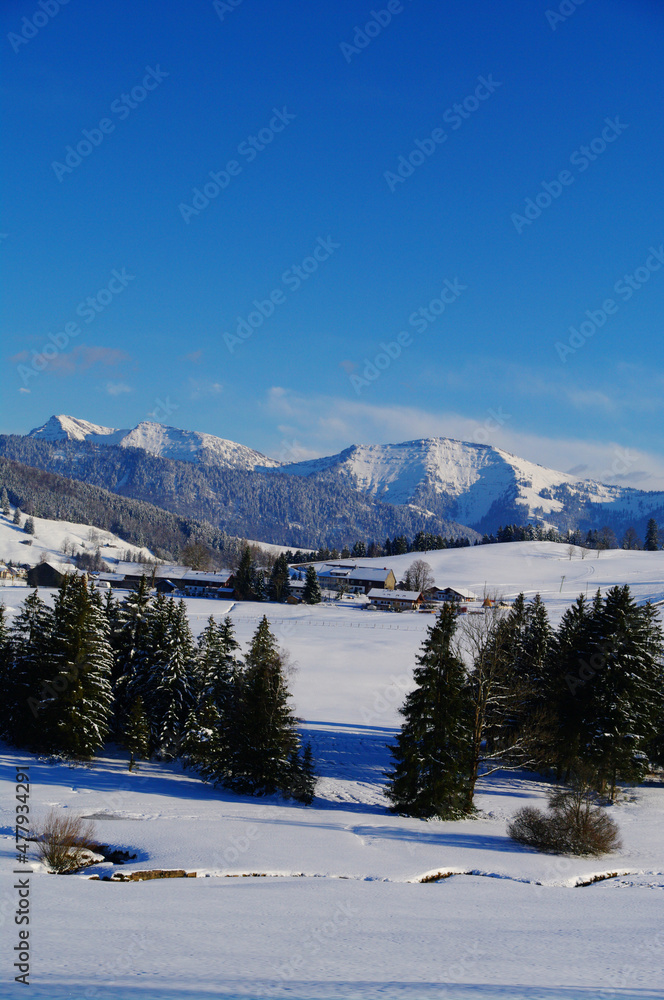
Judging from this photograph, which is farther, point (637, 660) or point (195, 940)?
point (637, 660)

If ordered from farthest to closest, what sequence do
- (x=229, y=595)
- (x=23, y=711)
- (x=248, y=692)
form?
1. (x=229, y=595)
2. (x=23, y=711)
3. (x=248, y=692)

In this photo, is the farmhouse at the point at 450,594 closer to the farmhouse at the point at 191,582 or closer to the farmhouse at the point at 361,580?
the farmhouse at the point at 361,580

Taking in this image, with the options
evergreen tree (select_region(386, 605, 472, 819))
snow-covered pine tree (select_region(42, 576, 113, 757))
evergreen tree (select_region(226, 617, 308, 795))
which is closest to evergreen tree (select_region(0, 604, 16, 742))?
snow-covered pine tree (select_region(42, 576, 113, 757))

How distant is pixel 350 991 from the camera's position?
9016 millimetres

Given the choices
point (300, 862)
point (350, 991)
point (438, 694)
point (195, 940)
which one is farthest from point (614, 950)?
point (438, 694)

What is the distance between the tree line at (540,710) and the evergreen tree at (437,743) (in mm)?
45

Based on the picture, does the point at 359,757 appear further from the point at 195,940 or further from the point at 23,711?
the point at 195,940

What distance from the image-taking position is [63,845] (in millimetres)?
17203

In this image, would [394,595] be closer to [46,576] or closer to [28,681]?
[46,576]

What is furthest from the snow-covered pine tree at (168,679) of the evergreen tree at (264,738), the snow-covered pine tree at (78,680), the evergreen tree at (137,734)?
the evergreen tree at (264,738)

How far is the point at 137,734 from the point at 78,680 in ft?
14.1

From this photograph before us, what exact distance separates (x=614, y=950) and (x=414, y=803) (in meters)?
16.1

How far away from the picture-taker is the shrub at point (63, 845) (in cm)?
1697

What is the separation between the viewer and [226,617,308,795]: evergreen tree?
97.9ft
